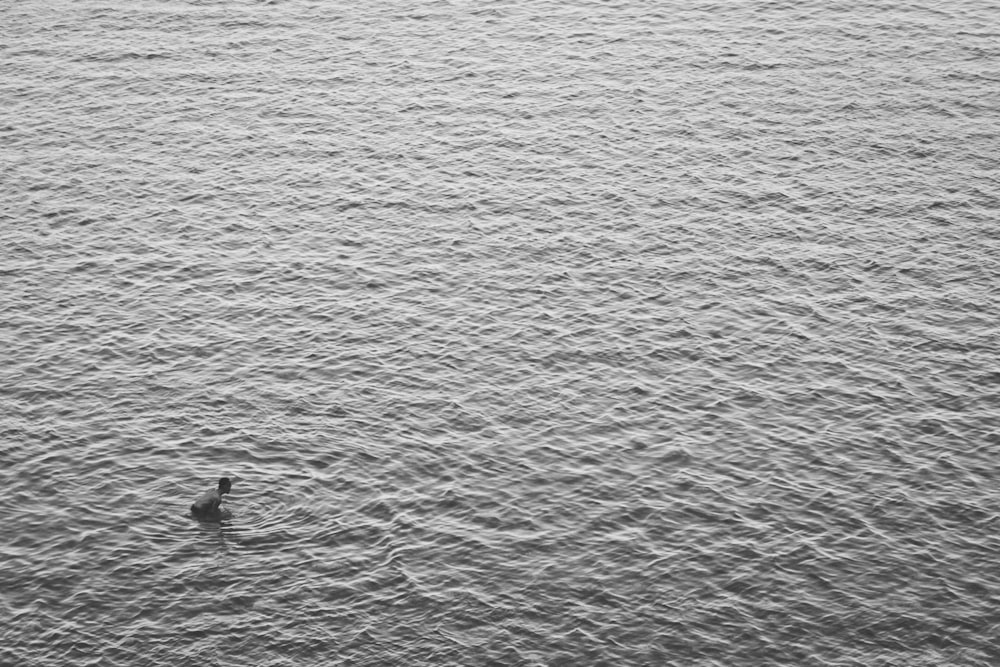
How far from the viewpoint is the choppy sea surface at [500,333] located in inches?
2221

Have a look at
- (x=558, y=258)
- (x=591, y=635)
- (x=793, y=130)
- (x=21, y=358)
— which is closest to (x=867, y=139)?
(x=793, y=130)

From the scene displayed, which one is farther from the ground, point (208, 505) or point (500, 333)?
point (208, 505)

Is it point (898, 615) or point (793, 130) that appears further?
point (793, 130)

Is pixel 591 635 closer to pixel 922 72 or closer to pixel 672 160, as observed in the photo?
pixel 672 160

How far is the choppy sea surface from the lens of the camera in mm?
56406

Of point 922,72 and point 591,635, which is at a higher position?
point 922,72

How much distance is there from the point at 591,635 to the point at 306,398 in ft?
78.4

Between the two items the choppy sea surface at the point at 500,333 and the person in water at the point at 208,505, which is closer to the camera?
A: the choppy sea surface at the point at 500,333

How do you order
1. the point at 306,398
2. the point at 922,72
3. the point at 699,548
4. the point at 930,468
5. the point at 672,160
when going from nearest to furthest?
1. the point at 699,548
2. the point at 930,468
3. the point at 306,398
4. the point at 672,160
5. the point at 922,72

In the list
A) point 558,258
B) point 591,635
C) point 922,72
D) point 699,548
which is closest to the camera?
point 591,635

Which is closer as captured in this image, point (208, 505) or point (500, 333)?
point (208, 505)

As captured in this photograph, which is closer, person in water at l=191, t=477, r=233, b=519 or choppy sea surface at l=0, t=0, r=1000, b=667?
choppy sea surface at l=0, t=0, r=1000, b=667

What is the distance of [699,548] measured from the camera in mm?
59688

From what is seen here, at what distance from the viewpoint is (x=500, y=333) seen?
76.9 meters
